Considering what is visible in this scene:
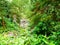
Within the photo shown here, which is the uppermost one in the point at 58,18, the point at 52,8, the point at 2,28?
the point at 52,8

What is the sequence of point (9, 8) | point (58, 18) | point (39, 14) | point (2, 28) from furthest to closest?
point (9, 8), point (2, 28), point (39, 14), point (58, 18)

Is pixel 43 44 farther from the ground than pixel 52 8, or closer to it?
closer to it

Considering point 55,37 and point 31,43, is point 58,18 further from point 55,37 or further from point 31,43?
point 31,43

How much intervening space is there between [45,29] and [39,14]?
112 cm

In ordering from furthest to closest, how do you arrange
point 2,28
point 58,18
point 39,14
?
point 2,28 < point 39,14 < point 58,18

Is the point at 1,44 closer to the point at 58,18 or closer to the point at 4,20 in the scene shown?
the point at 58,18

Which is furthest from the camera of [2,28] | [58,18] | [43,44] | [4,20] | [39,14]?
[4,20]

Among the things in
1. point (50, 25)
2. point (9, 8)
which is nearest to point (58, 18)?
point (50, 25)

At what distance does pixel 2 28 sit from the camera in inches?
486

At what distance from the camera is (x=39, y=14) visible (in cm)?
1058

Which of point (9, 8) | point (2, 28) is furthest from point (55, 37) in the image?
point (9, 8)

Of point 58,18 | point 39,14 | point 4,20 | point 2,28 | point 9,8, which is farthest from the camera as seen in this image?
point 9,8

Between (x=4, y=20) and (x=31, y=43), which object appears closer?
(x=31, y=43)

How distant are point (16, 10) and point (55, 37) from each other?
26.0 feet
